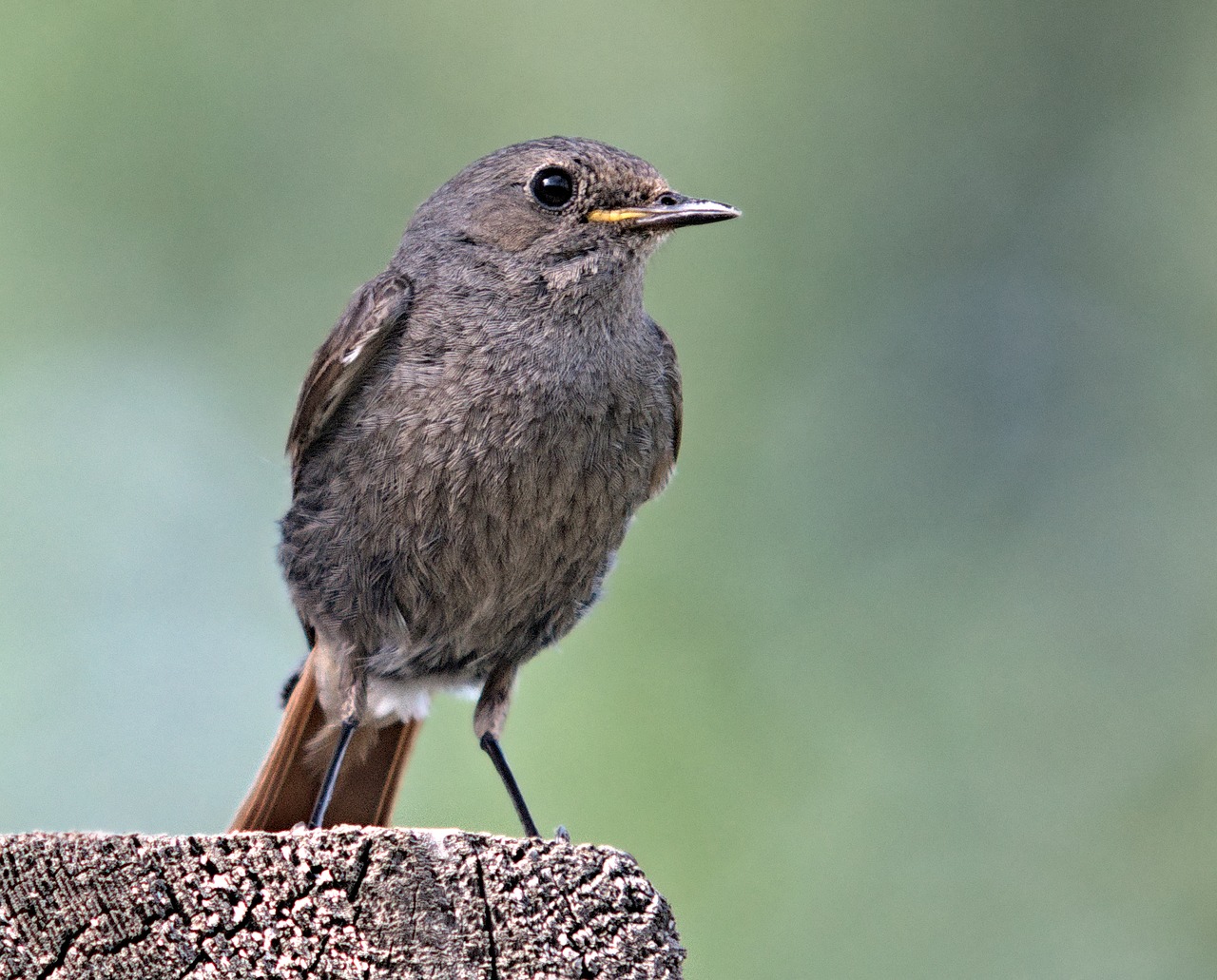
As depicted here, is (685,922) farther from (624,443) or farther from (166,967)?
(166,967)

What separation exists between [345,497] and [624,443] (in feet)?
2.65

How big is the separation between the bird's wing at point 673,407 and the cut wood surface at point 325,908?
2347 millimetres

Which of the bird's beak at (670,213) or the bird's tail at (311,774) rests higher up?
the bird's beak at (670,213)

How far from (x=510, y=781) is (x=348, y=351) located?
129cm

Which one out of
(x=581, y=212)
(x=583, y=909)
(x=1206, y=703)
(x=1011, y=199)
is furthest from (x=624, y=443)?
(x=1206, y=703)

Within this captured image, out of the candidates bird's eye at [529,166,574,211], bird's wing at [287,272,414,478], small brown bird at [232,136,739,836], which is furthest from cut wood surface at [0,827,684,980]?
bird's eye at [529,166,574,211]

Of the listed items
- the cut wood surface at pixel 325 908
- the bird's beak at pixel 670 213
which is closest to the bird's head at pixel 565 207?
the bird's beak at pixel 670 213

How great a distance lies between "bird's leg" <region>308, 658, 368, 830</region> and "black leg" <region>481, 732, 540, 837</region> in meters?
0.38

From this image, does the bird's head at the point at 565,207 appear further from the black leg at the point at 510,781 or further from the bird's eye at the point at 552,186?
the black leg at the point at 510,781

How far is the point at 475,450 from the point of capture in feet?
14.3

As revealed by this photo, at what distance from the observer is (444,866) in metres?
2.43

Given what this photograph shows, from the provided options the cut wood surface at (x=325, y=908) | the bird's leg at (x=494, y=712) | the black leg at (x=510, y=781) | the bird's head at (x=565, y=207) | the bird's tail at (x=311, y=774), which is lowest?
the bird's tail at (x=311, y=774)

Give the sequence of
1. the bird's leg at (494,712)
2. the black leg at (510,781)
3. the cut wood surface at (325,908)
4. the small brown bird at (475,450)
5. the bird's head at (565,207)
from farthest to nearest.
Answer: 1. the bird's leg at (494,712)
2. the bird's head at (565,207)
3. the black leg at (510,781)
4. the small brown bird at (475,450)
5. the cut wood surface at (325,908)

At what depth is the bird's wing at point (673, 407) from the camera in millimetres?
4770
